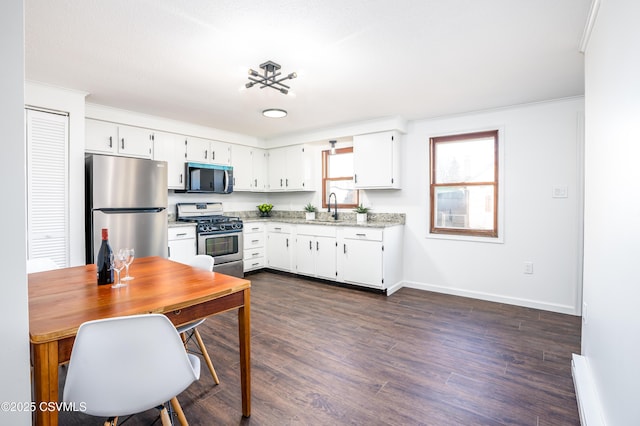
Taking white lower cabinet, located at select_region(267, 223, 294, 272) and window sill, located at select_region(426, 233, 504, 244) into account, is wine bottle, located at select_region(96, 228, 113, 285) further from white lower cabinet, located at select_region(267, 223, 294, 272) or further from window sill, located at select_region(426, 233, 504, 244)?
window sill, located at select_region(426, 233, 504, 244)

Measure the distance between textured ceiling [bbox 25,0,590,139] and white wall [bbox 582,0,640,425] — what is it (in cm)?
57

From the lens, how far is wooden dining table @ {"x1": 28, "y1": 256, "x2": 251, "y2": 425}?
108 cm

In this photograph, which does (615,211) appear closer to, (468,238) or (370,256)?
(468,238)

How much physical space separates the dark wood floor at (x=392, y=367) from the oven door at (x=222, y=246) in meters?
1.19

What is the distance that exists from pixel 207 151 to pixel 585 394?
4.83m

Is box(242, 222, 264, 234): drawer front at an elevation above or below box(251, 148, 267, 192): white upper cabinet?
below

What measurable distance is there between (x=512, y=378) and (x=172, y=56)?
341 cm

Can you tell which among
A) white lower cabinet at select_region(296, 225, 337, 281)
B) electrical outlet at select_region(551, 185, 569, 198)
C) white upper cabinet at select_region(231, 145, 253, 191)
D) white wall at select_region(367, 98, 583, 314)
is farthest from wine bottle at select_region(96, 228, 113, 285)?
electrical outlet at select_region(551, 185, 569, 198)

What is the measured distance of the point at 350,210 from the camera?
16.5 feet

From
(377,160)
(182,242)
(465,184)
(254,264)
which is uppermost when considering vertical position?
(377,160)

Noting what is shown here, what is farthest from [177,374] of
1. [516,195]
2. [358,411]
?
[516,195]

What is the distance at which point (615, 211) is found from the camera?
139 centimetres

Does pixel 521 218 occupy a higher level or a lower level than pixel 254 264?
higher

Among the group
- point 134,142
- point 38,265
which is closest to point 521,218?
point 38,265
